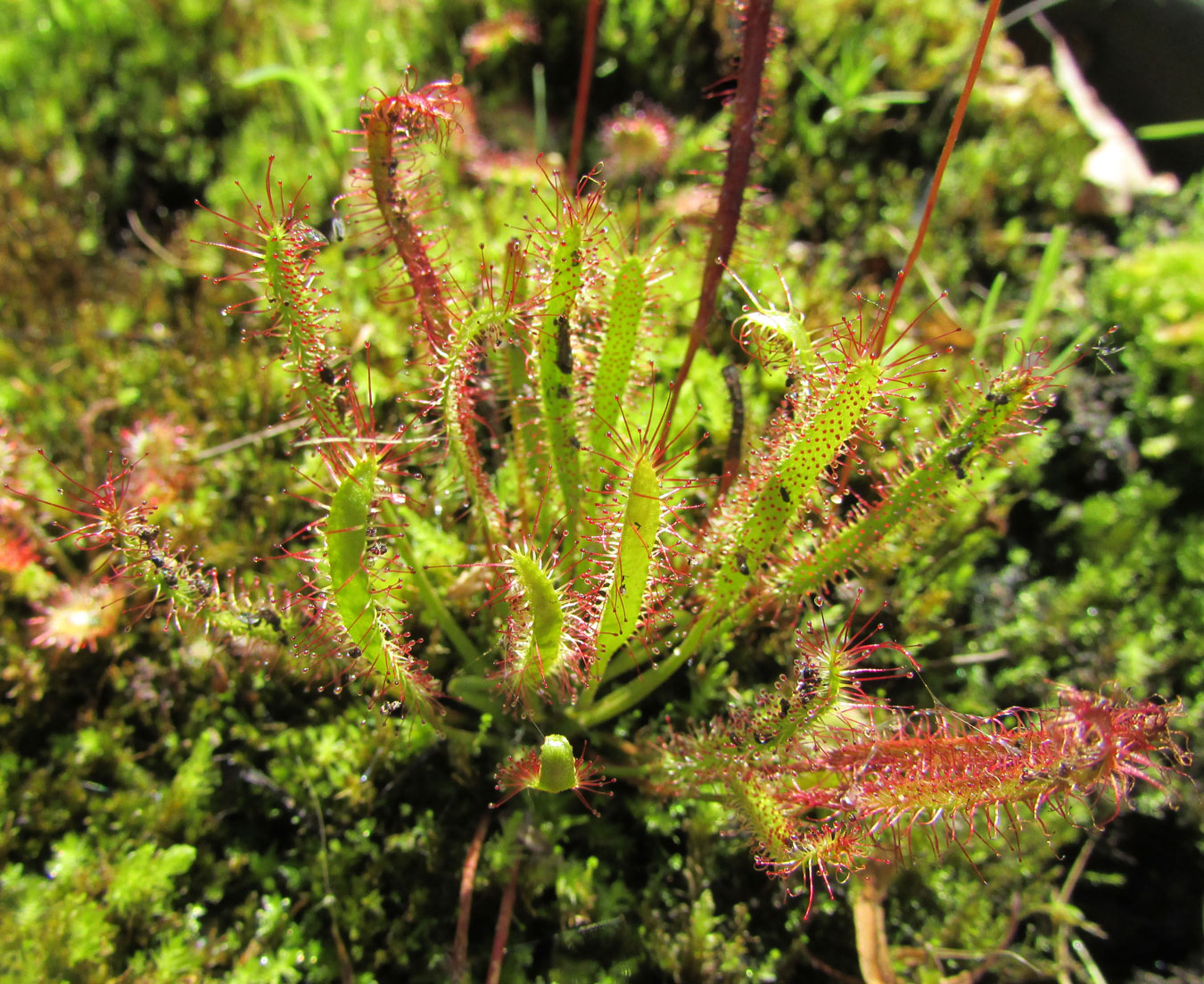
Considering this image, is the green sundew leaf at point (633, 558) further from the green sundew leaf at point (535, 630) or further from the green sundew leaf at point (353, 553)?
the green sundew leaf at point (353, 553)

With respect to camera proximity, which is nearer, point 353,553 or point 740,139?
point 353,553

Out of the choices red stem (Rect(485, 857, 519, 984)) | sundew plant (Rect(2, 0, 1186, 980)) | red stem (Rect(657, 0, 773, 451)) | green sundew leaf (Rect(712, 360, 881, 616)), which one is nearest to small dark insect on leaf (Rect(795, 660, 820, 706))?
sundew plant (Rect(2, 0, 1186, 980))

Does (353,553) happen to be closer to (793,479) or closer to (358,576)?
(358,576)

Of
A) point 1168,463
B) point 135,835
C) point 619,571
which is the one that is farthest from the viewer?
point 1168,463

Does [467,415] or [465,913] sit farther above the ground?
[467,415]

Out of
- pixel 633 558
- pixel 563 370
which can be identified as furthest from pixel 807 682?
pixel 563 370

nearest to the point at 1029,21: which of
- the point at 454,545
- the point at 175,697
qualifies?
the point at 454,545

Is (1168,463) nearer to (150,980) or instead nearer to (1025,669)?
(1025,669)

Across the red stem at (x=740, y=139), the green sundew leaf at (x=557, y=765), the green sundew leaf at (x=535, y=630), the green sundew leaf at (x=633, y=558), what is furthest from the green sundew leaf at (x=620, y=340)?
the green sundew leaf at (x=557, y=765)
